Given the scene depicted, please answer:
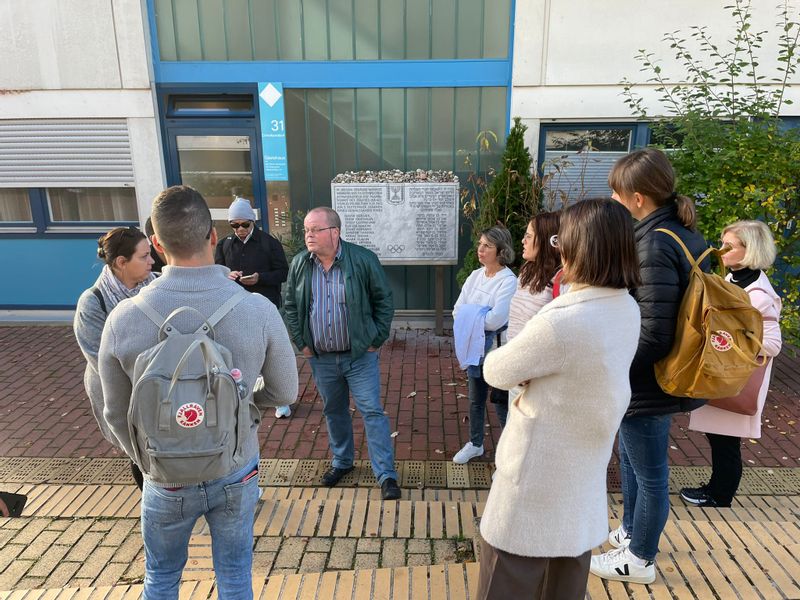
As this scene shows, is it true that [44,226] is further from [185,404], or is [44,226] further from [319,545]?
[185,404]

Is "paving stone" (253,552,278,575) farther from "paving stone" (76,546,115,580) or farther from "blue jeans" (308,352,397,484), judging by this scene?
"blue jeans" (308,352,397,484)

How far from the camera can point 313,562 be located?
8.89ft

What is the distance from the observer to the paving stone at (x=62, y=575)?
2646 mm

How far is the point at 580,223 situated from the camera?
1.70 m

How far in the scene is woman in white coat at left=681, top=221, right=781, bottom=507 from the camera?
10.2 feet

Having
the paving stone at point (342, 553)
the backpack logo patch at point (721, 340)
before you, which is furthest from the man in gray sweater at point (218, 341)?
the backpack logo patch at point (721, 340)

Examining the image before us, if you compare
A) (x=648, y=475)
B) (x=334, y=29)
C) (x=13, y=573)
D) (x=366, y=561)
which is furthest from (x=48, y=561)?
(x=334, y=29)

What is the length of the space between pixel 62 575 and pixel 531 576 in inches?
95.9

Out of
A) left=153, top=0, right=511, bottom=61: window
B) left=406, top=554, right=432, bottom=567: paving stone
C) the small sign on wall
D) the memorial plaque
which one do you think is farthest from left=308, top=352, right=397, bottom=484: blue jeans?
left=153, top=0, right=511, bottom=61: window

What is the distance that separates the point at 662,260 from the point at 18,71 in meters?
7.78

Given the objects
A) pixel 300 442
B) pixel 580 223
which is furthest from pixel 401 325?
pixel 580 223

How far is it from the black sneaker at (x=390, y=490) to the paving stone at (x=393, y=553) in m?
0.52

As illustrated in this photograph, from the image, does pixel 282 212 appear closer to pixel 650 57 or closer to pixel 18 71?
pixel 18 71

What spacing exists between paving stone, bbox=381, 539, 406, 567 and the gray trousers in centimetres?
96
